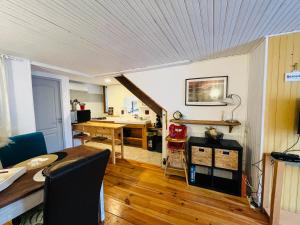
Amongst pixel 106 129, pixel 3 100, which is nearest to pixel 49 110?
pixel 3 100

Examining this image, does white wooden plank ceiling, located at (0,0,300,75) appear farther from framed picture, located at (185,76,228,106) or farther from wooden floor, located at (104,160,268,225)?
wooden floor, located at (104,160,268,225)

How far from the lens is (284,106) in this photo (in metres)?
1.70

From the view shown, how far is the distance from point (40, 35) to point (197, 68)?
240 cm

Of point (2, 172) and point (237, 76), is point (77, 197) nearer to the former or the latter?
point (2, 172)

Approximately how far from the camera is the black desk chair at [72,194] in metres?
0.76

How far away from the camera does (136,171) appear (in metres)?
2.85

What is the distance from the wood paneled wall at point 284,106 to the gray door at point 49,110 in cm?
425

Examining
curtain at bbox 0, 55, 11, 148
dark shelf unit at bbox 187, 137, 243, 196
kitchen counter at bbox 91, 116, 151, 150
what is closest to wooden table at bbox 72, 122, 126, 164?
kitchen counter at bbox 91, 116, 151, 150

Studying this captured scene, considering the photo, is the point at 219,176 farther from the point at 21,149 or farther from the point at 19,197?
the point at 21,149

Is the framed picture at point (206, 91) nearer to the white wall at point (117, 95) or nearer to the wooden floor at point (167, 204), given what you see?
the wooden floor at point (167, 204)

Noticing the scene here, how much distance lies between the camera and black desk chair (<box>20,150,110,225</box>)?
2.49ft

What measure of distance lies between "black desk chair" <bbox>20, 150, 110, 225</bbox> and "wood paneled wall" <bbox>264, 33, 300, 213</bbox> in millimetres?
2030

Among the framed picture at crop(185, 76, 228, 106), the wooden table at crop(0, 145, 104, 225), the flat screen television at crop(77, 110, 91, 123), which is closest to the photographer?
the wooden table at crop(0, 145, 104, 225)

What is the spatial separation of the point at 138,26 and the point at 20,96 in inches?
96.5
